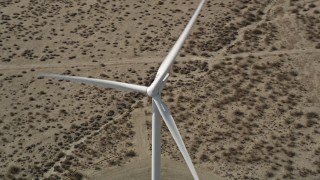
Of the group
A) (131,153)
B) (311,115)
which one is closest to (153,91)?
(131,153)

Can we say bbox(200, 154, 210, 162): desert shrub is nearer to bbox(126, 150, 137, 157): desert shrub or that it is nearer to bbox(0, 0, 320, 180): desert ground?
bbox(0, 0, 320, 180): desert ground

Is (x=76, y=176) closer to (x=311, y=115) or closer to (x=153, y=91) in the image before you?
(x=153, y=91)

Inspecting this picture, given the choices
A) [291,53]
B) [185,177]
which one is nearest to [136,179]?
[185,177]

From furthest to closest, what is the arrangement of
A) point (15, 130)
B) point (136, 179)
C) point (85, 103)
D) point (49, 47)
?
point (49, 47) < point (85, 103) < point (15, 130) < point (136, 179)

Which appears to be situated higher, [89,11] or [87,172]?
[89,11]

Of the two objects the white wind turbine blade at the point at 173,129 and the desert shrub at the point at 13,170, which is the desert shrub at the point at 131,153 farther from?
the white wind turbine blade at the point at 173,129

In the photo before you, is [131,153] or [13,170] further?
[131,153]

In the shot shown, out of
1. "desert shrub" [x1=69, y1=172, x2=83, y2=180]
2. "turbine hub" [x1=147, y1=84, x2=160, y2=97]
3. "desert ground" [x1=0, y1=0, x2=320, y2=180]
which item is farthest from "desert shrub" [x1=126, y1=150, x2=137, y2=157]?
"turbine hub" [x1=147, y1=84, x2=160, y2=97]

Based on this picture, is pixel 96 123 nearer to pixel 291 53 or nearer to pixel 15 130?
pixel 15 130

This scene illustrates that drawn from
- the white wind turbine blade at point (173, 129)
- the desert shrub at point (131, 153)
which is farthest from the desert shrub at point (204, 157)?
the white wind turbine blade at point (173, 129)
